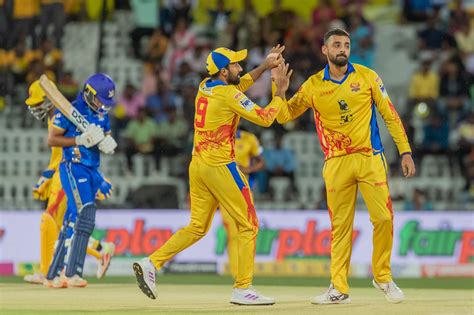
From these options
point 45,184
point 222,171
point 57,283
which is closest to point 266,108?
point 222,171

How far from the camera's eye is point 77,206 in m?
13.5

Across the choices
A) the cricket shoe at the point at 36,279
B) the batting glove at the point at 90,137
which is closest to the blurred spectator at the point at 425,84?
the cricket shoe at the point at 36,279

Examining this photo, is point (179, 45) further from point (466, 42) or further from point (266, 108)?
point (266, 108)

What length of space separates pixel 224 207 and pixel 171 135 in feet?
32.4

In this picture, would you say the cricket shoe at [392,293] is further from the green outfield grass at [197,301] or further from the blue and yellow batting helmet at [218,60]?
the blue and yellow batting helmet at [218,60]

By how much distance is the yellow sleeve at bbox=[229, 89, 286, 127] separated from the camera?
441 inches

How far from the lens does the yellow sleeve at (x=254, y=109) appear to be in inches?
441

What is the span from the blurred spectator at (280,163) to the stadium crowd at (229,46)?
0.08 ft

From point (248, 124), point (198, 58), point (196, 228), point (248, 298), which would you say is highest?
point (198, 58)

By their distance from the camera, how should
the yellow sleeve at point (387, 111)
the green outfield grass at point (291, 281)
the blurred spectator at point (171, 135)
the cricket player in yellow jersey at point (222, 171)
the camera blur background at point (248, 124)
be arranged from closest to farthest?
the cricket player in yellow jersey at point (222, 171), the yellow sleeve at point (387, 111), the green outfield grass at point (291, 281), the camera blur background at point (248, 124), the blurred spectator at point (171, 135)

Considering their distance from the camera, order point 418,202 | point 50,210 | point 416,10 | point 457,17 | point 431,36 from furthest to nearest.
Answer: point 416,10
point 457,17
point 431,36
point 418,202
point 50,210

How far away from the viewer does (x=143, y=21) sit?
23609 millimetres

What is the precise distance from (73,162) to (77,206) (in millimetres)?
486

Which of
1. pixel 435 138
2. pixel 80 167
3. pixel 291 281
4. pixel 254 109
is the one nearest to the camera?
pixel 254 109
